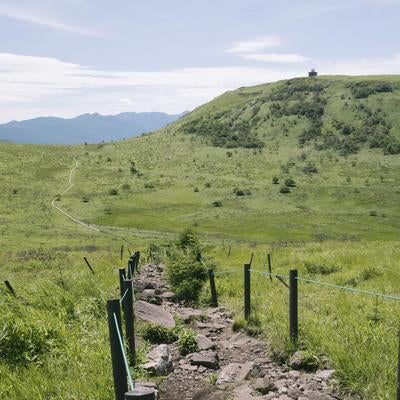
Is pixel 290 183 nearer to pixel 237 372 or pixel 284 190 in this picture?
pixel 284 190

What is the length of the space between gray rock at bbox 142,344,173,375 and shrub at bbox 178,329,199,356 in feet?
2.65

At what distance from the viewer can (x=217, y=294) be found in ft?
57.0

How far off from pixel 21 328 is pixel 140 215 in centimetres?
7003

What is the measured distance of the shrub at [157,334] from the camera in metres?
11.5

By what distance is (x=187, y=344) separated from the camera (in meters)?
11.0

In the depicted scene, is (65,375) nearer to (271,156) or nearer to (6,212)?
(6,212)

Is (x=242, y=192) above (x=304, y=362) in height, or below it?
below

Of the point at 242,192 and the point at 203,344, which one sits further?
the point at 242,192

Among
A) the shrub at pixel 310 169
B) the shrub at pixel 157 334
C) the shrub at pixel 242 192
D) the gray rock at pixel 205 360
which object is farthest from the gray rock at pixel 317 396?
the shrub at pixel 310 169

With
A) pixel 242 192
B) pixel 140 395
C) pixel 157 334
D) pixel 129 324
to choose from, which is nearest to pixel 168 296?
pixel 157 334

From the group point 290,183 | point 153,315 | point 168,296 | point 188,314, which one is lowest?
point 290,183

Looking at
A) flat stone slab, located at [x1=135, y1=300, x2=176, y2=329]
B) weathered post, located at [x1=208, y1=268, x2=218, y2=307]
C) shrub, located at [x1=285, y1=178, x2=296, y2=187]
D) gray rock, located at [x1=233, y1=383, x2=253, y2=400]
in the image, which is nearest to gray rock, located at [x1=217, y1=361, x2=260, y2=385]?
gray rock, located at [x1=233, y1=383, x2=253, y2=400]

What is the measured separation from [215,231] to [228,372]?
57.2m

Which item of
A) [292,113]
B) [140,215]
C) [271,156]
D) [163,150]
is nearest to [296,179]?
[271,156]
